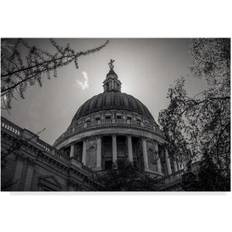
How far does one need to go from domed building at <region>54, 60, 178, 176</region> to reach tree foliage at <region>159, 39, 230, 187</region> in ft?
29.1

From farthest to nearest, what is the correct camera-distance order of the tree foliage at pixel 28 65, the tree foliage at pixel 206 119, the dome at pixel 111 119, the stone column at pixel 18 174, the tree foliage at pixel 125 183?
the dome at pixel 111 119
the tree foliage at pixel 125 183
the stone column at pixel 18 174
the tree foliage at pixel 206 119
the tree foliage at pixel 28 65

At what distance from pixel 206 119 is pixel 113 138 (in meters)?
12.4

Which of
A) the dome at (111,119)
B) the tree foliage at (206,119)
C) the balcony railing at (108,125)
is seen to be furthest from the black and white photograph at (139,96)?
the balcony railing at (108,125)

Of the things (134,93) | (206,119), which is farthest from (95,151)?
(206,119)

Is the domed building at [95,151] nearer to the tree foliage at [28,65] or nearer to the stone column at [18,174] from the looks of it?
the stone column at [18,174]

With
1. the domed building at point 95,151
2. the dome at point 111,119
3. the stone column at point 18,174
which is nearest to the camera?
the stone column at point 18,174

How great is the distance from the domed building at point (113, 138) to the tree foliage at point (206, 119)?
887 centimetres

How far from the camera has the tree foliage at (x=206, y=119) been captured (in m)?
6.58

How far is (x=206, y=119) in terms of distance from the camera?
6.70 metres

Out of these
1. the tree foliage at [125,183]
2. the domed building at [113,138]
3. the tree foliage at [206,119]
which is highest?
the domed building at [113,138]
